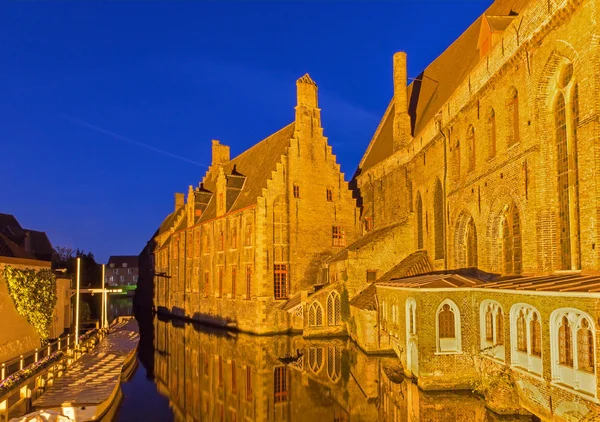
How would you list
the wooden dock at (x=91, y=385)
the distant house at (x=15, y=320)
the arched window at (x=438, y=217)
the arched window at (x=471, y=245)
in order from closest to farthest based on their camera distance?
1. the wooden dock at (x=91, y=385)
2. the distant house at (x=15, y=320)
3. the arched window at (x=471, y=245)
4. the arched window at (x=438, y=217)

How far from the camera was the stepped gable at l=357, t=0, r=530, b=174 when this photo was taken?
980 inches

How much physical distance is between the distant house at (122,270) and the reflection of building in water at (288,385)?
4624 inches

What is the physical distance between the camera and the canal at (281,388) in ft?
46.5

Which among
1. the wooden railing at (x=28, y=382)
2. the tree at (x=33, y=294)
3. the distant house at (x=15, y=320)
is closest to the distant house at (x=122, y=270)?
the distant house at (x=15, y=320)

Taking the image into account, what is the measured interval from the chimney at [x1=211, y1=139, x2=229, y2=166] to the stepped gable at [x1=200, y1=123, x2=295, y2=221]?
5412 millimetres

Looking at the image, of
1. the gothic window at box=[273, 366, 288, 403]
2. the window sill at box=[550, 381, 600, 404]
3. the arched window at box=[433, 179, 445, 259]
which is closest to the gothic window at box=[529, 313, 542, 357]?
the window sill at box=[550, 381, 600, 404]

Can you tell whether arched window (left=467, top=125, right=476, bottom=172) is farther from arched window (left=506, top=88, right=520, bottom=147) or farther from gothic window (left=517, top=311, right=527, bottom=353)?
gothic window (left=517, top=311, right=527, bottom=353)

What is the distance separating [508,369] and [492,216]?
6124 mm

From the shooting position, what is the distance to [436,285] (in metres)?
16.5

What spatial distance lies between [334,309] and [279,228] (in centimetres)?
672

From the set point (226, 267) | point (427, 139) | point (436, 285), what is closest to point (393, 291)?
point (436, 285)

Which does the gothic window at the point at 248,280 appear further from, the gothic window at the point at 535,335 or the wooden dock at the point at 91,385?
the gothic window at the point at 535,335

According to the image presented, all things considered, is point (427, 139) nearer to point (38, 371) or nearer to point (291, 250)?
point (291, 250)

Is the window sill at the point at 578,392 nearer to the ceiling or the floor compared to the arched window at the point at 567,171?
nearer to the floor
